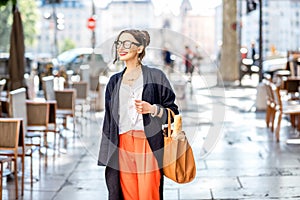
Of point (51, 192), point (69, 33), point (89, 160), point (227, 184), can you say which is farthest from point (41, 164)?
point (69, 33)

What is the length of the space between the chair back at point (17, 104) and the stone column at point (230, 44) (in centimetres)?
1324

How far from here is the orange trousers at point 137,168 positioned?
175 inches

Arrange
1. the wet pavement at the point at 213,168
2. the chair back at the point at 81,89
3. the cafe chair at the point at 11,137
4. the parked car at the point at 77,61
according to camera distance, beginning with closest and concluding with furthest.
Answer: the cafe chair at the point at 11,137
the wet pavement at the point at 213,168
the chair back at the point at 81,89
the parked car at the point at 77,61

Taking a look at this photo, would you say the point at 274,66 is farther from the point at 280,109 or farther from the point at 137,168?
the point at 137,168

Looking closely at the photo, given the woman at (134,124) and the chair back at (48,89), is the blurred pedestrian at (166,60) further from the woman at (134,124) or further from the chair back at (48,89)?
the chair back at (48,89)

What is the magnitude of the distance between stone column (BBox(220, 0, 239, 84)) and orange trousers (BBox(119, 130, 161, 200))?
1614 cm

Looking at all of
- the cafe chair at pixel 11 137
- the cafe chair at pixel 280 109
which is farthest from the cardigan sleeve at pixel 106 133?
the cafe chair at pixel 280 109

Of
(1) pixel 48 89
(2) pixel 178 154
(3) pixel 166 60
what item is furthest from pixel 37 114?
(3) pixel 166 60

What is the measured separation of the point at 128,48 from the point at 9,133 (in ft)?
7.95

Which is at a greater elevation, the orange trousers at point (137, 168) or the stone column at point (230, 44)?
the stone column at point (230, 44)

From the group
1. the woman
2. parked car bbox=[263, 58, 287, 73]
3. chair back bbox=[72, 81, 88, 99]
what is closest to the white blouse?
the woman

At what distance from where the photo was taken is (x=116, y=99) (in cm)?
443

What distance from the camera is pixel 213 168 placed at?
8039 mm

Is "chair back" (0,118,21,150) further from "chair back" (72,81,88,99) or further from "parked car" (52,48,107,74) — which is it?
"parked car" (52,48,107,74)
